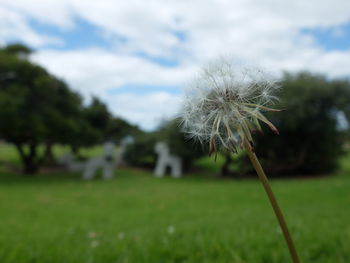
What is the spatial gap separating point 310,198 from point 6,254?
30.8 ft

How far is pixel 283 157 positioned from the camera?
2156cm

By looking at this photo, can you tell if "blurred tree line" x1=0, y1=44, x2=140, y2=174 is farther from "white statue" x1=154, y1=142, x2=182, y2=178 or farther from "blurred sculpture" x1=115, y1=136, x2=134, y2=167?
"blurred sculpture" x1=115, y1=136, x2=134, y2=167

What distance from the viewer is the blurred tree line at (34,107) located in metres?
16.6

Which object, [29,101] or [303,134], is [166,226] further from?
[303,134]

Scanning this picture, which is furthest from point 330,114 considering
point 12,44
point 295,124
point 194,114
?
point 194,114

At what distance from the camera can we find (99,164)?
873 inches

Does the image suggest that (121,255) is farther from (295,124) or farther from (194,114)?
(295,124)

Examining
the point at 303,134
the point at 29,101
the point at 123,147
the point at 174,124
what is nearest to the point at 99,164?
the point at 123,147

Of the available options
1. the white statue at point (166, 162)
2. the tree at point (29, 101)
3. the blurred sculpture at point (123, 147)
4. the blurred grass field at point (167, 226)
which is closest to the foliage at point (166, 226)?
the blurred grass field at point (167, 226)

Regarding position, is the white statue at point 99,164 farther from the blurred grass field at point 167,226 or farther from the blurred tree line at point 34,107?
the blurred grass field at point 167,226

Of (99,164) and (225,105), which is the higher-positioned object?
(225,105)

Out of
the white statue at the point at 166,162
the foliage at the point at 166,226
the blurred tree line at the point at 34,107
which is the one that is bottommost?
the foliage at the point at 166,226

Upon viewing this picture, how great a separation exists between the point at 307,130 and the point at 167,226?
47.8ft

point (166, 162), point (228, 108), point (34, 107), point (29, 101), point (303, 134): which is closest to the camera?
point (228, 108)
